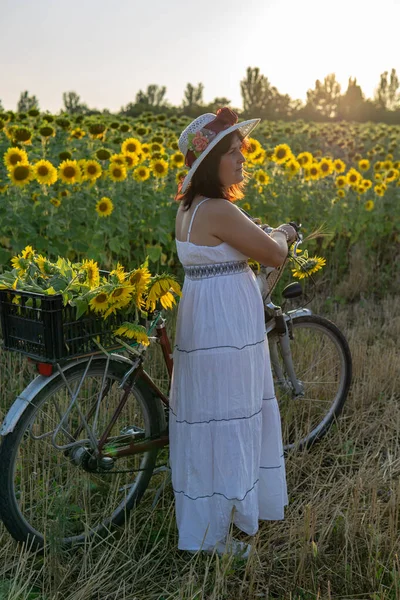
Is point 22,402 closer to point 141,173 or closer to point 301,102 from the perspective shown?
point 141,173

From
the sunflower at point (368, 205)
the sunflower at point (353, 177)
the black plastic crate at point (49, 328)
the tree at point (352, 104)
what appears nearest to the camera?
the black plastic crate at point (49, 328)

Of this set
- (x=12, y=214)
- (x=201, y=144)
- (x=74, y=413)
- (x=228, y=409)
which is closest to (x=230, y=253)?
(x=201, y=144)

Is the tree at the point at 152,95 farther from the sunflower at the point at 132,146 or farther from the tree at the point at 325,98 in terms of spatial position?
the sunflower at the point at 132,146

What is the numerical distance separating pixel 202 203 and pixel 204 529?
52.2 inches

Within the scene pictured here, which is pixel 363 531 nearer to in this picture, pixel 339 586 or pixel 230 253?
pixel 339 586

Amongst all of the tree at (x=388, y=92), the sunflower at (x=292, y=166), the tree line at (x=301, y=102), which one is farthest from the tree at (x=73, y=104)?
the tree at (x=388, y=92)

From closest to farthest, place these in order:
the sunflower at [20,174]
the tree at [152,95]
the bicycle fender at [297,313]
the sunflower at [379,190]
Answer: the bicycle fender at [297,313] < the sunflower at [20,174] < the sunflower at [379,190] < the tree at [152,95]

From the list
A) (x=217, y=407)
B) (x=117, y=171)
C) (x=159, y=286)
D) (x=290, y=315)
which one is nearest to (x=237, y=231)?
(x=159, y=286)

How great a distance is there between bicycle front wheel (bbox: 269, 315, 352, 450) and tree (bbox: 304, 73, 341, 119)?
3340 centimetres

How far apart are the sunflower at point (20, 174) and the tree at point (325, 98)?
32.6m

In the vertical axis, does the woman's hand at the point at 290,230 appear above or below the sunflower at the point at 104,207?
above

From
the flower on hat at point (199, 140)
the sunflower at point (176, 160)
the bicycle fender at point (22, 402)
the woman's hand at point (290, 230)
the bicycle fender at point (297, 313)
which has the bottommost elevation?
the bicycle fender at point (22, 402)

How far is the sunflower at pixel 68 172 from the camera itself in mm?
5266

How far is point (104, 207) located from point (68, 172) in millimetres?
371
